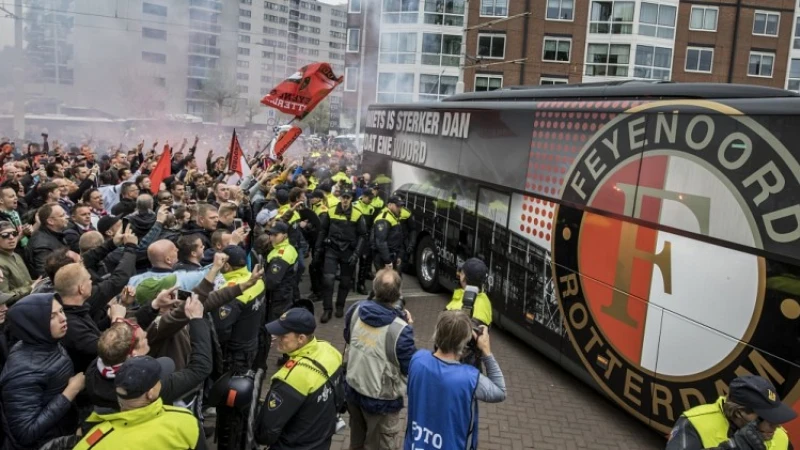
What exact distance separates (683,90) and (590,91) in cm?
141

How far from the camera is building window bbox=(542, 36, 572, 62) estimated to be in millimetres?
38500

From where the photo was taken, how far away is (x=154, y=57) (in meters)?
22.7

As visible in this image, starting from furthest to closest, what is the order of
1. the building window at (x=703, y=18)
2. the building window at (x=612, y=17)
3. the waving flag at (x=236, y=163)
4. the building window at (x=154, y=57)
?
1. the building window at (x=703, y=18)
2. the building window at (x=612, y=17)
3. the building window at (x=154, y=57)
4. the waving flag at (x=236, y=163)

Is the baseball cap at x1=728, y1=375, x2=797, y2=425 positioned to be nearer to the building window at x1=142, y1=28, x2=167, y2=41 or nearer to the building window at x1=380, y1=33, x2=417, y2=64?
the building window at x1=142, y1=28, x2=167, y2=41

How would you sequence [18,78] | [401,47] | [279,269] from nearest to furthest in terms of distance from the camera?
[279,269] → [18,78] → [401,47]

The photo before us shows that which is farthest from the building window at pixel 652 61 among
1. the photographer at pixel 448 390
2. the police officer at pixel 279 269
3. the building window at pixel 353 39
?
the photographer at pixel 448 390

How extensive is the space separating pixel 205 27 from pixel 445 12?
19.4m

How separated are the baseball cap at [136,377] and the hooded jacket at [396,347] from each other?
1.60 metres

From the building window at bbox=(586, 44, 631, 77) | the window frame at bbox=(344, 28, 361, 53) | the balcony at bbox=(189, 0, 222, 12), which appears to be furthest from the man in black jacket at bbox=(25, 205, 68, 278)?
the building window at bbox=(586, 44, 631, 77)

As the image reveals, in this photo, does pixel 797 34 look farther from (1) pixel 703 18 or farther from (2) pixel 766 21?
(1) pixel 703 18

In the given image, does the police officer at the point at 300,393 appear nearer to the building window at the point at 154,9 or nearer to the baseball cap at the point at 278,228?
the baseball cap at the point at 278,228

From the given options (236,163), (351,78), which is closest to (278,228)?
(236,163)

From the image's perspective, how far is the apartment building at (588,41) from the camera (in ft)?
125

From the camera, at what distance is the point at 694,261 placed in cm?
520
